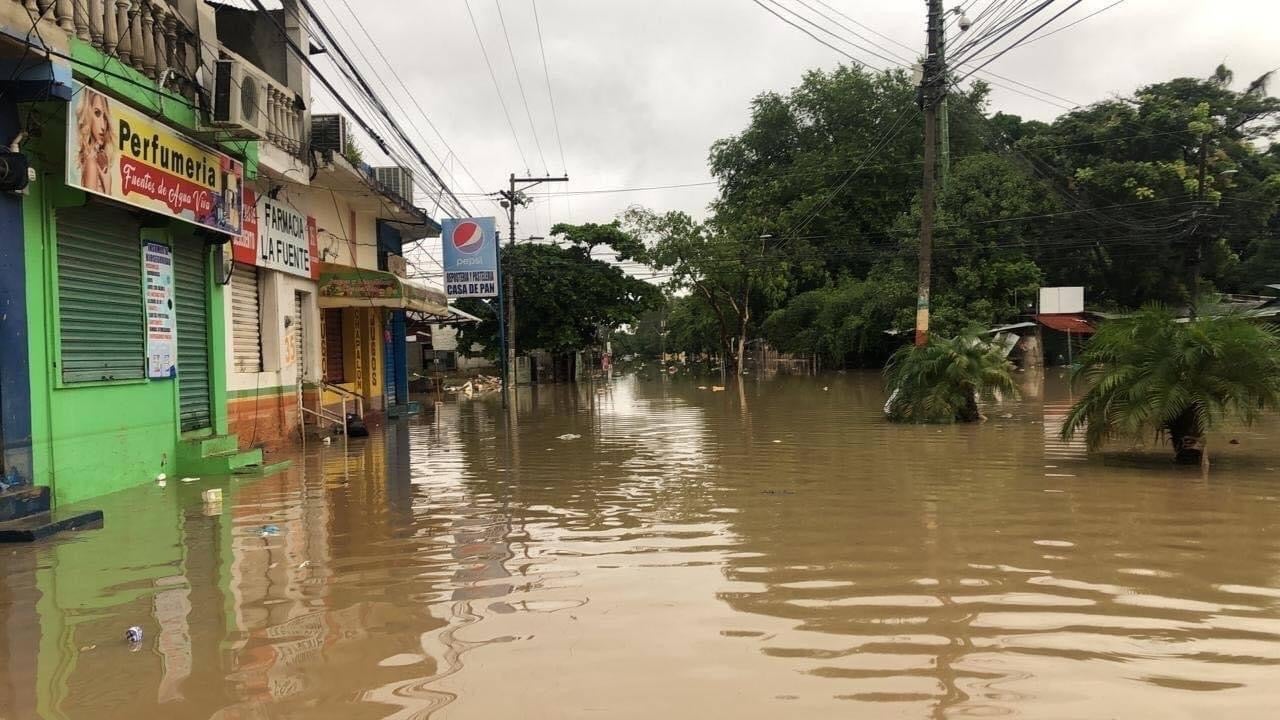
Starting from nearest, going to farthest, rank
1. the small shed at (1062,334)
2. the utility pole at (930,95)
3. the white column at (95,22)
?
1. the white column at (95,22)
2. the utility pole at (930,95)
3. the small shed at (1062,334)

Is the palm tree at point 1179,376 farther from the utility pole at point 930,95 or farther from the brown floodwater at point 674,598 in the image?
the utility pole at point 930,95

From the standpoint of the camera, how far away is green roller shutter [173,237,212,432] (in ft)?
36.9

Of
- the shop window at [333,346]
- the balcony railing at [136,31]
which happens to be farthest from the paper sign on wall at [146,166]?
the shop window at [333,346]

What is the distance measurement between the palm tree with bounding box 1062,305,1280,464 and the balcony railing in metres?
11.3

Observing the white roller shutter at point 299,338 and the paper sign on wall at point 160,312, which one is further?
the white roller shutter at point 299,338

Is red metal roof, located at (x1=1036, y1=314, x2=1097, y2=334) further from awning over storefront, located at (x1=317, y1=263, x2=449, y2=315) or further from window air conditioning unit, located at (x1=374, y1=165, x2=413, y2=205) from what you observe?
awning over storefront, located at (x1=317, y1=263, x2=449, y2=315)

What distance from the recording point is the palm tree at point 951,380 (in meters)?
16.0

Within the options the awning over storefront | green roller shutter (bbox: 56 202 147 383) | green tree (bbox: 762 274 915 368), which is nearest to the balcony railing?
green roller shutter (bbox: 56 202 147 383)

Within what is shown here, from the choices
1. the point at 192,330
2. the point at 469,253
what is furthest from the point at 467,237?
the point at 192,330

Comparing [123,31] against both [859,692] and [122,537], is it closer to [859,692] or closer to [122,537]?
[122,537]

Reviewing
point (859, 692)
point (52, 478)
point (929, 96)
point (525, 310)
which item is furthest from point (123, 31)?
point (525, 310)

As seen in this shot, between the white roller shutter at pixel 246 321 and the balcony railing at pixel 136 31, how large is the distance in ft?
12.3

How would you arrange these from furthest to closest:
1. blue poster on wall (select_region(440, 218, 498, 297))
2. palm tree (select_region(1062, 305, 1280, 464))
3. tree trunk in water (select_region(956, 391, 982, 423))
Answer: blue poster on wall (select_region(440, 218, 498, 297)) → tree trunk in water (select_region(956, 391, 982, 423)) → palm tree (select_region(1062, 305, 1280, 464))

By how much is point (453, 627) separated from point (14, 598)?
9.67ft
